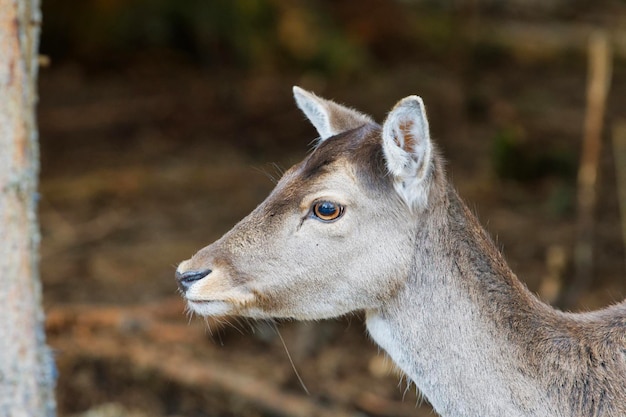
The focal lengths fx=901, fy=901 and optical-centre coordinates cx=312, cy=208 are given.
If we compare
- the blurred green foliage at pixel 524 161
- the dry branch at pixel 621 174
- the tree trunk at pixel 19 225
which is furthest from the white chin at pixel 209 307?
the blurred green foliage at pixel 524 161

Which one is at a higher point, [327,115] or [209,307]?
[327,115]

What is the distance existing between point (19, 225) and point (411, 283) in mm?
1983

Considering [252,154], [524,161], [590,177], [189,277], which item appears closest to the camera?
[189,277]

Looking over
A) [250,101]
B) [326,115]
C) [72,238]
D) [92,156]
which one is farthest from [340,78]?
[326,115]

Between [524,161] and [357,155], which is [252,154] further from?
[357,155]

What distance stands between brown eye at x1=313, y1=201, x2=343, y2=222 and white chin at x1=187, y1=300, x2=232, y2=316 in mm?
550

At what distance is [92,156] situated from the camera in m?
11.5

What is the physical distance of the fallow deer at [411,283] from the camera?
3.68 metres

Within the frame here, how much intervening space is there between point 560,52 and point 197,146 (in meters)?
7.15

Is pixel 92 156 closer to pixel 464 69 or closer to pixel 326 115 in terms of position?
pixel 464 69

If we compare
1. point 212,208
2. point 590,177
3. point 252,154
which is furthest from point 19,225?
point 252,154

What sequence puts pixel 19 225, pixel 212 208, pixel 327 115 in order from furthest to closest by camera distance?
pixel 212 208
pixel 19 225
pixel 327 115

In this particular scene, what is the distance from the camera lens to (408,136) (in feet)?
12.1

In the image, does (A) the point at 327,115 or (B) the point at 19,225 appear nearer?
(A) the point at 327,115
